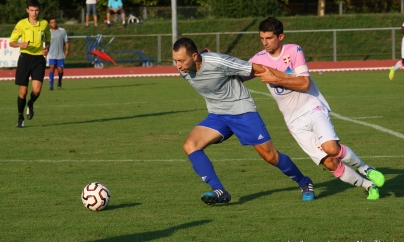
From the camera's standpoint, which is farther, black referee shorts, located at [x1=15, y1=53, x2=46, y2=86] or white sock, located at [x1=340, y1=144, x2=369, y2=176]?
black referee shorts, located at [x1=15, y1=53, x2=46, y2=86]

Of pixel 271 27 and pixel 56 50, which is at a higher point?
pixel 271 27

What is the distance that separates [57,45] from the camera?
79.5ft

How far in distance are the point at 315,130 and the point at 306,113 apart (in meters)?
0.19

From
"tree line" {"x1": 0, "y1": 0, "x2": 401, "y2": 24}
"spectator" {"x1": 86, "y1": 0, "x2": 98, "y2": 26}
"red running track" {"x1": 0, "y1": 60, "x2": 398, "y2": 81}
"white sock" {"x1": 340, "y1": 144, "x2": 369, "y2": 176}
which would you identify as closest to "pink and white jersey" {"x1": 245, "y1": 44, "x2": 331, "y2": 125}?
"white sock" {"x1": 340, "y1": 144, "x2": 369, "y2": 176}

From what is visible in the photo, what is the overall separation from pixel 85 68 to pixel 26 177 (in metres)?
26.7

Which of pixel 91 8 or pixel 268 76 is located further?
pixel 91 8

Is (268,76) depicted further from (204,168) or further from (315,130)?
(204,168)

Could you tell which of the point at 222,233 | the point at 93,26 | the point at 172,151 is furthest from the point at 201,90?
the point at 93,26

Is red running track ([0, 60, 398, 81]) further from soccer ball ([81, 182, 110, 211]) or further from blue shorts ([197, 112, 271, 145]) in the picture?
soccer ball ([81, 182, 110, 211])

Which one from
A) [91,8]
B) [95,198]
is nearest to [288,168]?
[95,198]

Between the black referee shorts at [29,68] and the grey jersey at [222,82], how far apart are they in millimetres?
7174

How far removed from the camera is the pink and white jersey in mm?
7508

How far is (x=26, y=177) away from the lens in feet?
30.2

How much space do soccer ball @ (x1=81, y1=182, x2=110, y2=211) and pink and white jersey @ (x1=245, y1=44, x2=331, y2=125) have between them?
1.73m
